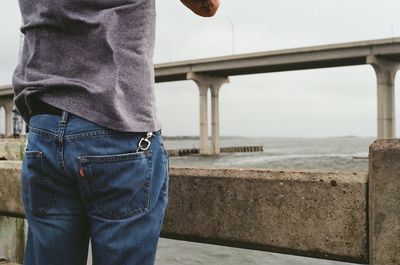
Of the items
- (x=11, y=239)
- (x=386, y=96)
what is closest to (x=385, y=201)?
(x=11, y=239)

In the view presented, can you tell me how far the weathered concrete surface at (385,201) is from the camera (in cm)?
196

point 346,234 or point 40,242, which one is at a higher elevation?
point 40,242

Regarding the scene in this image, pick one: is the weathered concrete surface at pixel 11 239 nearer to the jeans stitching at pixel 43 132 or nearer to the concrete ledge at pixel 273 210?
the concrete ledge at pixel 273 210

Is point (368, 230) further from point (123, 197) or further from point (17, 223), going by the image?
point (17, 223)

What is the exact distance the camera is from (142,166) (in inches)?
53.5

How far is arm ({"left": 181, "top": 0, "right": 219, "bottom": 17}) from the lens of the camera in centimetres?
145

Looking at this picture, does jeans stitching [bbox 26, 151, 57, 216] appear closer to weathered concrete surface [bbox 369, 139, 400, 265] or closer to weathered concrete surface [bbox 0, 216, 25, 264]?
weathered concrete surface [bbox 369, 139, 400, 265]

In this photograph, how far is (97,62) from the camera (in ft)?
4.50

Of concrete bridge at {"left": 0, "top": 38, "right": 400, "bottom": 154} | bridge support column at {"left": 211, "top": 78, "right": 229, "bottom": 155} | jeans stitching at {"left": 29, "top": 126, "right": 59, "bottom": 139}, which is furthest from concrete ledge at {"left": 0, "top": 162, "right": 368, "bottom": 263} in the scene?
bridge support column at {"left": 211, "top": 78, "right": 229, "bottom": 155}

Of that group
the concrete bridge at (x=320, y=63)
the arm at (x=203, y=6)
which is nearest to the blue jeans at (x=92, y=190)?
the arm at (x=203, y=6)

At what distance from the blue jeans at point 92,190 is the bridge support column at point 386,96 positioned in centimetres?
4664

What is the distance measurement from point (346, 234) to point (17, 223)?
279cm

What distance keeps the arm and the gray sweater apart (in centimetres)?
12

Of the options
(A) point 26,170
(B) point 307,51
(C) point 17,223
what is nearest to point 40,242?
(A) point 26,170
